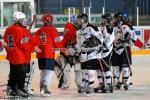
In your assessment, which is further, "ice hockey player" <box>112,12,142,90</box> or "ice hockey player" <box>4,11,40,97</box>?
"ice hockey player" <box>112,12,142,90</box>

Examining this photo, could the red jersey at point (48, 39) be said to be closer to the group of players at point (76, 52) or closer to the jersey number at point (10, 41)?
the group of players at point (76, 52)

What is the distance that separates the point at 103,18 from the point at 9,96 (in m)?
2.42

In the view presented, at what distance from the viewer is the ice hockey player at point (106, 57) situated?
1169 cm

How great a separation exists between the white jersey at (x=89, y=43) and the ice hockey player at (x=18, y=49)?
96 centimetres

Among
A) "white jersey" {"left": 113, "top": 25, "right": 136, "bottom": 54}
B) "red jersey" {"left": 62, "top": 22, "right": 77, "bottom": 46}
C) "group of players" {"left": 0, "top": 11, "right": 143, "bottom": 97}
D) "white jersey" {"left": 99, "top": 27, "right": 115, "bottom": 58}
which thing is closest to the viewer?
"group of players" {"left": 0, "top": 11, "right": 143, "bottom": 97}

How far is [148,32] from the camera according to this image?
23703 mm

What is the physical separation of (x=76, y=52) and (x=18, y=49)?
1710mm

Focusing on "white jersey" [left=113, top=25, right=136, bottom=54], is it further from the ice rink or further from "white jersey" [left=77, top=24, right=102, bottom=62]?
"white jersey" [left=77, top=24, right=102, bottom=62]

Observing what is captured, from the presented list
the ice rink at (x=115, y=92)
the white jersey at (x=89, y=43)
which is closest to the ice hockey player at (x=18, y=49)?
the ice rink at (x=115, y=92)

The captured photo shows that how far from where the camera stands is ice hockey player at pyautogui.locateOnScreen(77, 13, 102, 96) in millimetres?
11039

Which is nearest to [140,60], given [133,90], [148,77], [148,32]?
[148,32]

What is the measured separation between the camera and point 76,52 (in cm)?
1182

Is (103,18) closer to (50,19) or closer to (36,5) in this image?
(50,19)

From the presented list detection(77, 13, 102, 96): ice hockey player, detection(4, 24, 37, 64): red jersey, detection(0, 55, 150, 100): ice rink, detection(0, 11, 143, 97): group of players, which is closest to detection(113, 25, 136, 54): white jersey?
detection(0, 11, 143, 97): group of players
